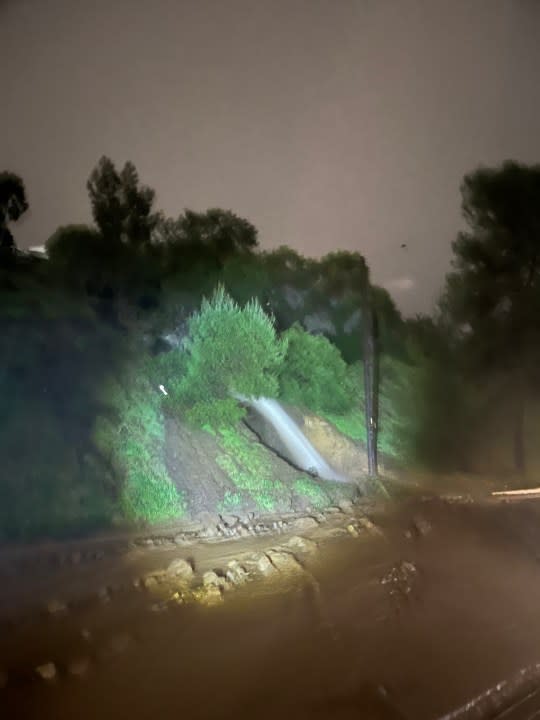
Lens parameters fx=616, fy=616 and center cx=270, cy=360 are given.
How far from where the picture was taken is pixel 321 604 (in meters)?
6.70

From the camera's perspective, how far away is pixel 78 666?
5309 millimetres

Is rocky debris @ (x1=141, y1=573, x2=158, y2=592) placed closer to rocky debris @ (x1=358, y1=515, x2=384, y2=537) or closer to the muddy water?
the muddy water

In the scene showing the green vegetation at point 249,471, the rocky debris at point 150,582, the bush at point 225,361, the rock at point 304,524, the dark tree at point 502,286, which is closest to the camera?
the rocky debris at point 150,582

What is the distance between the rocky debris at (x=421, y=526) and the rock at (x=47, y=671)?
5.84 meters

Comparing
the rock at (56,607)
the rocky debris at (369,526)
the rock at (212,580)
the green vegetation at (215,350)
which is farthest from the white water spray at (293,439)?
the rock at (56,607)

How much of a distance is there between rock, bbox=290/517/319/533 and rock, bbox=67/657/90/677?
14.6ft

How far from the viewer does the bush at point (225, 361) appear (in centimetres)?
1172

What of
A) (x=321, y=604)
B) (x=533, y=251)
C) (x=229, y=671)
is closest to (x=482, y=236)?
(x=533, y=251)

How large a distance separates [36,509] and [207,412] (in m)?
3.87

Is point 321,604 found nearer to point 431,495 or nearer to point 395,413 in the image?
point 431,495

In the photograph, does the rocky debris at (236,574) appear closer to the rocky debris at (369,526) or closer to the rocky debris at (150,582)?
the rocky debris at (150,582)

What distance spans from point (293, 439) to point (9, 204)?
8059 millimetres

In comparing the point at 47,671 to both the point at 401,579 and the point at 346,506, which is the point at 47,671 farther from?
the point at 346,506

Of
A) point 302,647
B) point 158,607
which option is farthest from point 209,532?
point 302,647
